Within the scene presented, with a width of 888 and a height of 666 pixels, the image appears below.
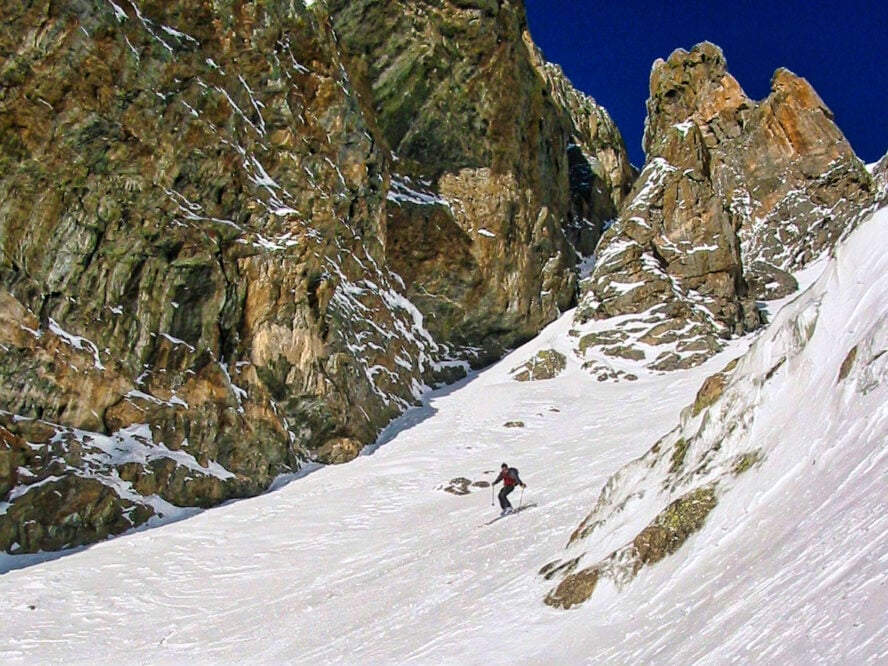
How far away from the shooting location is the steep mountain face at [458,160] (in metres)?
47.7

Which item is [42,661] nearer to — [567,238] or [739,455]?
[739,455]

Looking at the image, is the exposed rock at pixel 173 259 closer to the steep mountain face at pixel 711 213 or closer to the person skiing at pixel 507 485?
the person skiing at pixel 507 485

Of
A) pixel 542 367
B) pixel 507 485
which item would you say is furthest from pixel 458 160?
pixel 507 485

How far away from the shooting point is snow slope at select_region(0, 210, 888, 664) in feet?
20.8

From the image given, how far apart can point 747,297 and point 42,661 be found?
43.6 metres

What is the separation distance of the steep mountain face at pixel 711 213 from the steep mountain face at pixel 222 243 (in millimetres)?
8544

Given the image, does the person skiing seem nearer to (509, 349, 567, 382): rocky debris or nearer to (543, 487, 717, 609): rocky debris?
(543, 487, 717, 609): rocky debris

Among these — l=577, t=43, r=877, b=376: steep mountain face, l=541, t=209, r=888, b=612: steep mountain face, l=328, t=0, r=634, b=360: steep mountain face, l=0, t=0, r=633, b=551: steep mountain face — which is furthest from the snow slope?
l=328, t=0, r=634, b=360: steep mountain face

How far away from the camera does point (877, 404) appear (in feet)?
25.2

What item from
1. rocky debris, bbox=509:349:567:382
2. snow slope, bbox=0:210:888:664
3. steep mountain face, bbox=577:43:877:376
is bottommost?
snow slope, bbox=0:210:888:664

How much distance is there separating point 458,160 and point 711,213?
1615 cm

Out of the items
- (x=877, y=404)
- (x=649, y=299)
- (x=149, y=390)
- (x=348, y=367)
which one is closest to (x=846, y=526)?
(x=877, y=404)

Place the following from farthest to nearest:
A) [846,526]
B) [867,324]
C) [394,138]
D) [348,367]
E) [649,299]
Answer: [394,138] → [649,299] → [348,367] → [867,324] → [846,526]

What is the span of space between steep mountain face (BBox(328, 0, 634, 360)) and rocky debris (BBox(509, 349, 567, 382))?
5.39m
